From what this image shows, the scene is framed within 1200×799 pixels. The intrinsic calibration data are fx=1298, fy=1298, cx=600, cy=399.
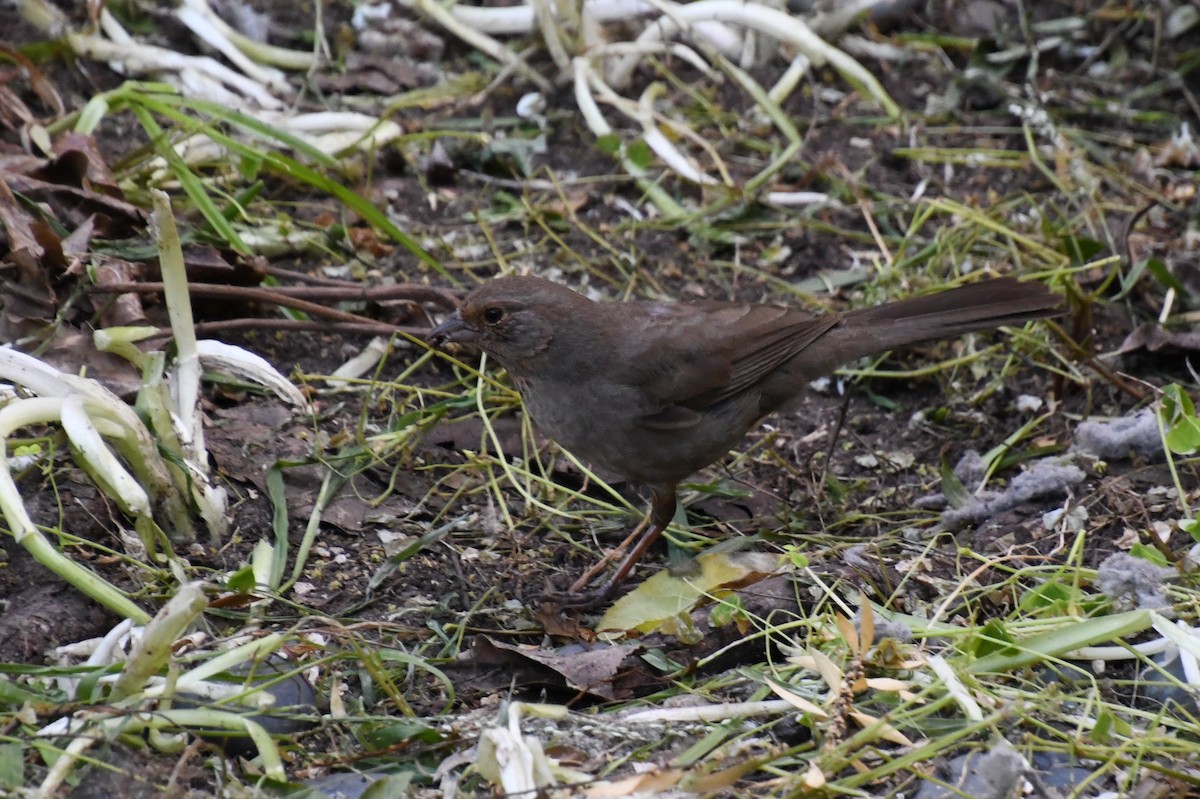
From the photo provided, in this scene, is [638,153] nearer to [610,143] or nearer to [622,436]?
[610,143]

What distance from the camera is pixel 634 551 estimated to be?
445cm

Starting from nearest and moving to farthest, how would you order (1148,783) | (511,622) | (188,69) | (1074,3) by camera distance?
(1148,783) → (511,622) → (188,69) → (1074,3)

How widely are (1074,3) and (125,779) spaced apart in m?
6.76

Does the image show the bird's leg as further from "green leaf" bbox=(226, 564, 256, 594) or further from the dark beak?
"green leaf" bbox=(226, 564, 256, 594)

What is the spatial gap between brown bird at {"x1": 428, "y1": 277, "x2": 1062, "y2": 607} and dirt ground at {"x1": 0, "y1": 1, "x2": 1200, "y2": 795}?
27cm

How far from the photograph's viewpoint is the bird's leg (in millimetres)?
4172

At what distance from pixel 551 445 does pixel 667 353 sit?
2.05 ft

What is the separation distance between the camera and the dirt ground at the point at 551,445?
3.97m

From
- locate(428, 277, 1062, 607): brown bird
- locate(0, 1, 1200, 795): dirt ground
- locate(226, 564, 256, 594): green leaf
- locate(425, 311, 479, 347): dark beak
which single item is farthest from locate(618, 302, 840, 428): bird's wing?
locate(226, 564, 256, 594): green leaf

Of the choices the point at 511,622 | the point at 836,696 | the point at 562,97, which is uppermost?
the point at 562,97

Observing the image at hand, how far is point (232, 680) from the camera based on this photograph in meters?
3.23

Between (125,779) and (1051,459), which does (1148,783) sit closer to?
(1051,459)

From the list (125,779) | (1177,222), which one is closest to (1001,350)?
(1177,222)

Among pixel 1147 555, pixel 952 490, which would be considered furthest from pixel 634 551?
pixel 1147 555
